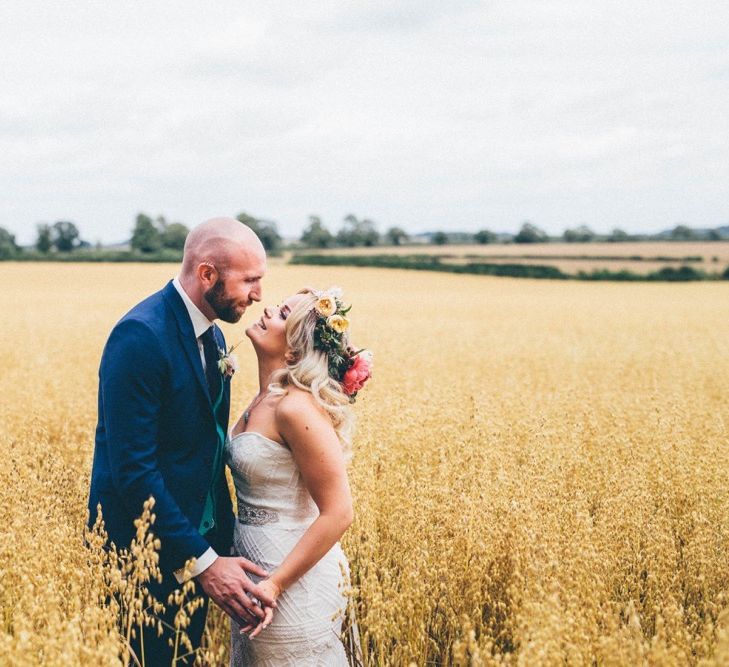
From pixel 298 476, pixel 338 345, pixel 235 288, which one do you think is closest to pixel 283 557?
pixel 298 476

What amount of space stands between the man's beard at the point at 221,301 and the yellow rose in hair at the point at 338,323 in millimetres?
383

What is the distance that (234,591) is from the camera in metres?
2.63

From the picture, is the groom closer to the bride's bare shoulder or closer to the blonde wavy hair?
the blonde wavy hair

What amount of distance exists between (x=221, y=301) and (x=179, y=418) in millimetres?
528

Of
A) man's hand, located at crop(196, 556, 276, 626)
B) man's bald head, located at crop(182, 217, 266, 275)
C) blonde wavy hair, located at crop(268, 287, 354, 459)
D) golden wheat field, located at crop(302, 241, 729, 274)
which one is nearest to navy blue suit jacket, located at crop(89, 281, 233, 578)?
man's hand, located at crop(196, 556, 276, 626)

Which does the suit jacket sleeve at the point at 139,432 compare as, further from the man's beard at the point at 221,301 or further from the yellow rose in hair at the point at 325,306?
the yellow rose in hair at the point at 325,306

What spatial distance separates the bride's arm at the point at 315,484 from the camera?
105 inches

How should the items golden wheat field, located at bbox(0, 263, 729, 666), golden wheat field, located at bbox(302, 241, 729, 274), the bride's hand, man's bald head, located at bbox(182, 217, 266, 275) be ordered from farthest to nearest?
golden wheat field, located at bbox(302, 241, 729, 274)
man's bald head, located at bbox(182, 217, 266, 275)
the bride's hand
golden wheat field, located at bbox(0, 263, 729, 666)

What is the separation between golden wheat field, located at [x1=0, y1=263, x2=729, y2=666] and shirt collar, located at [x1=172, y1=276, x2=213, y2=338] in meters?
0.96

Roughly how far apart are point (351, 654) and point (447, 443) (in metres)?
2.10

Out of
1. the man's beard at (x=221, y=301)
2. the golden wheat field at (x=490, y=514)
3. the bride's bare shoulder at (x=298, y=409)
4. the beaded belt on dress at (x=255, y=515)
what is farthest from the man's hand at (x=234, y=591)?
the man's beard at (x=221, y=301)

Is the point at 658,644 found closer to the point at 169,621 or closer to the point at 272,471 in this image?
the point at 272,471

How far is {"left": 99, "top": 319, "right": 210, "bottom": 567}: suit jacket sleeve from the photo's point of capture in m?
2.62

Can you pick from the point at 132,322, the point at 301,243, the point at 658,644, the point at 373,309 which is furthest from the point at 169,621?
the point at 301,243
